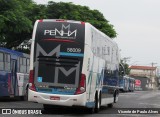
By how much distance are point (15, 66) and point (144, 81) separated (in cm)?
12100

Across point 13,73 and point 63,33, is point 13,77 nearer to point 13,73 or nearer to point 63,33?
point 13,73

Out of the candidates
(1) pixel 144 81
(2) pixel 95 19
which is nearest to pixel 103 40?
(2) pixel 95 19

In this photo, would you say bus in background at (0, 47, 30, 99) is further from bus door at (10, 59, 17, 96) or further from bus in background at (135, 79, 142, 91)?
bus in background at (135, 79, 142, 91)

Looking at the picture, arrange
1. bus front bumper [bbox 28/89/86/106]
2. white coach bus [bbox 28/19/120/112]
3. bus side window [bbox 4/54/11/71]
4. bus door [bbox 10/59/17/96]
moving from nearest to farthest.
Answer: bus front bumper [bbox 28/89/86/106] → white coach bus [bbox 28/19/120/112] → bus side window [bbox 4/54/11/71] → bus door [bbox 10/59/17/96]

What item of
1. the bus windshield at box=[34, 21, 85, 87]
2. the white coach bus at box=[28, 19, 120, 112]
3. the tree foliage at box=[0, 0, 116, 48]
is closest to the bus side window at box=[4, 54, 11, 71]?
the white coach bus at box=[28, 19, 120, 112]

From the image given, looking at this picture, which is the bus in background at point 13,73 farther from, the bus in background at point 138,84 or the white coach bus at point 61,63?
the bus in background at point 138,84

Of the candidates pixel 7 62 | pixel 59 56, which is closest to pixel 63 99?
pixel 59 56

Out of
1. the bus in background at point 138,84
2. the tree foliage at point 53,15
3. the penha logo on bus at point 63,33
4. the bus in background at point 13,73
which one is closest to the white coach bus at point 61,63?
the penha logo on bus at point 63,33

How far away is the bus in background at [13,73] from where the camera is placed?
25.7 meters

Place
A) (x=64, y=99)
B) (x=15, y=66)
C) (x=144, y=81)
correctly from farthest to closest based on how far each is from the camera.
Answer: (x=144, y=81)
(x=15, y=66)
(x=64, y=99)

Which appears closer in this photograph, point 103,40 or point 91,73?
point 91,73

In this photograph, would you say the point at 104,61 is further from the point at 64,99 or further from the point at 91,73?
the point at 64,99

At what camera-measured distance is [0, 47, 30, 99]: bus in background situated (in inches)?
1010

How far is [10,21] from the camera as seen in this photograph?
1385 inches
